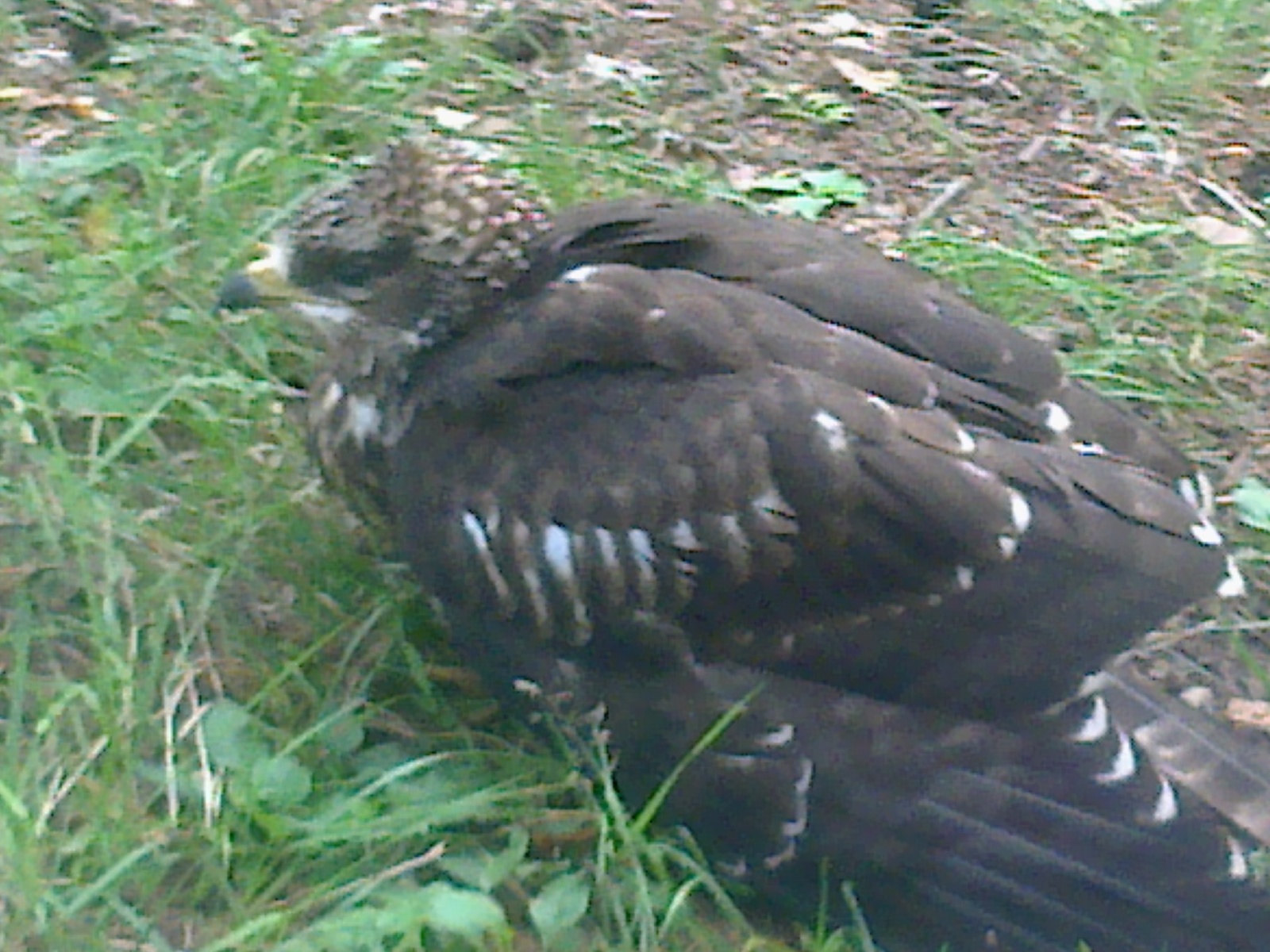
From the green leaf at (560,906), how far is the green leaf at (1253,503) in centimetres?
149

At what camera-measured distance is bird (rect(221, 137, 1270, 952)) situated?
2316 mm

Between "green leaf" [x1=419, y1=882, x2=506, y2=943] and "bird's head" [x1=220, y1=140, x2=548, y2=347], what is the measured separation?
2.85 ft

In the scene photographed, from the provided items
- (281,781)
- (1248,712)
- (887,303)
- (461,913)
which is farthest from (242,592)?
(1248,712)

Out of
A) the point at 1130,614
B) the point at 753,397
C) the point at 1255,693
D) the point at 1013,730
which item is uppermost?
the point at 753,397

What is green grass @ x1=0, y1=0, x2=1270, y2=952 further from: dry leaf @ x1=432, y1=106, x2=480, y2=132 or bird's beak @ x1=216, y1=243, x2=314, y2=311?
bird's beak @ x1=216, y1=243, x2=314, y2=311

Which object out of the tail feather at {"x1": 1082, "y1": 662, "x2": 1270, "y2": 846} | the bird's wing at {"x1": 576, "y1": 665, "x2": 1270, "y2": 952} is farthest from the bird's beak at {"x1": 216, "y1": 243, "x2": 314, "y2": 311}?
the tail feather at {"x1": 1082, "y1": 662, "x2": 1270, "y2": 846}

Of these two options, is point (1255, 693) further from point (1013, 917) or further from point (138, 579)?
point (138, 579)

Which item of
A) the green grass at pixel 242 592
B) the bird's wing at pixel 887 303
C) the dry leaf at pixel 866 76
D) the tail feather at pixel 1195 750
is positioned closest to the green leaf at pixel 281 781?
the green grass at pixel 242 592

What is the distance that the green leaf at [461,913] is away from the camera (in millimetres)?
2258

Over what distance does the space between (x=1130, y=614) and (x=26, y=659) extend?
1.60 m

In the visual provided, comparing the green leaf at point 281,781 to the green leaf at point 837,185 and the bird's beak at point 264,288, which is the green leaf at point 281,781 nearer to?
the bird's beak at point 264,288

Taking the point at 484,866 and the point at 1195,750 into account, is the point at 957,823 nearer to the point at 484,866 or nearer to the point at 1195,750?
the point at 1195,750

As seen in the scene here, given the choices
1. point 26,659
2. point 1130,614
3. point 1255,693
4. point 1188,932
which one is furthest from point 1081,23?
point 26,659

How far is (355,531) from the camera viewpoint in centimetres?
289
